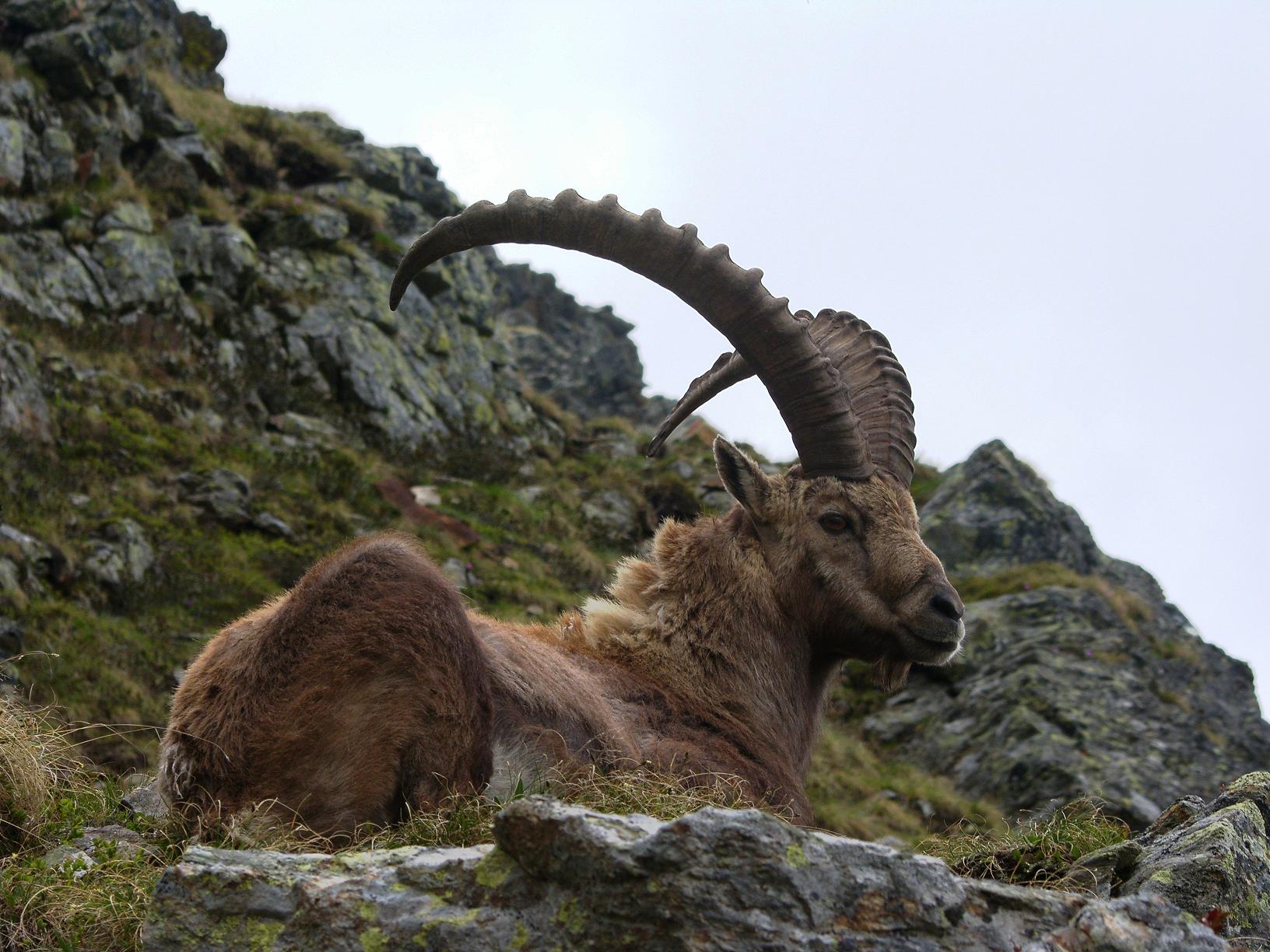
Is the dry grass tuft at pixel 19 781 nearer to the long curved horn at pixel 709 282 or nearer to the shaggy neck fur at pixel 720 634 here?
the shaggy neck fur at pixel 720 634

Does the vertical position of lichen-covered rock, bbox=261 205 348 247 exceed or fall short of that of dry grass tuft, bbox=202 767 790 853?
it exceeds it

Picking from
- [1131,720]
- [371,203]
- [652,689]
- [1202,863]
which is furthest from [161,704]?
[371,203]

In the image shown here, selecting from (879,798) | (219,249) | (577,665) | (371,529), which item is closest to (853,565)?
(577,665)

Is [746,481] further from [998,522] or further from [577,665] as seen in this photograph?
[998,522]

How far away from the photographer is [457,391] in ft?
90.7

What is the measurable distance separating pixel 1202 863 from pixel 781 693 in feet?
9.81

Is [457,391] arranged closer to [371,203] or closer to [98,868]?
[371,203]

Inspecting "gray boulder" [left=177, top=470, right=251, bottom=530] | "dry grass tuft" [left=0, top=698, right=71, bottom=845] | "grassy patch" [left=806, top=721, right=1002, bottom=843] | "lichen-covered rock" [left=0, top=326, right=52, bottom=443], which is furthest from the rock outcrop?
"lichen-covered rock" [left=0, top=326, right=52, bottom=443]

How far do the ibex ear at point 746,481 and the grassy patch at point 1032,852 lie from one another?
2.61 meters

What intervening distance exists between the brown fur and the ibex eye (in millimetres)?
34

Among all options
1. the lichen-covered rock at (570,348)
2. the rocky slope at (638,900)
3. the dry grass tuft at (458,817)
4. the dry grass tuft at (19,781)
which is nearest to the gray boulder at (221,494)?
the dry grass tuft at (19,781)

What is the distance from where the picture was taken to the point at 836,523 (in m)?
7.04

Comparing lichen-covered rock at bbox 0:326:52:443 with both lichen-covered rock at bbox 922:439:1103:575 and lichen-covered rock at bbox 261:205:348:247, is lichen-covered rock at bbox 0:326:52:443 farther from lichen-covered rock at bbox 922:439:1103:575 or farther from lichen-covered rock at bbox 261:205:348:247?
lichen-covered rock at bbox 922:439:1103:575

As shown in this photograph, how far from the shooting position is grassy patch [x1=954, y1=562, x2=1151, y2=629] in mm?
19891
